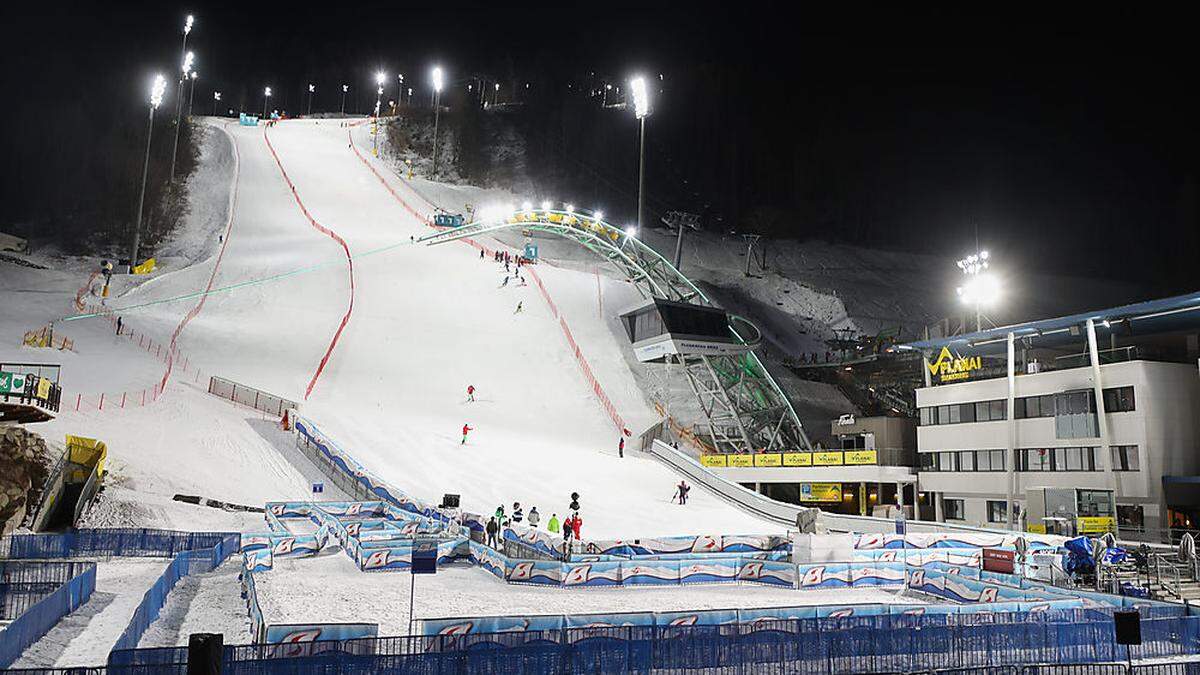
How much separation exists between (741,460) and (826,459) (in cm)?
439

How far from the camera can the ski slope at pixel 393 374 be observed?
30797 millimetres

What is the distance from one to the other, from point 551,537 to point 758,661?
1212 centimetres

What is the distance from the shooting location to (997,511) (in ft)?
119

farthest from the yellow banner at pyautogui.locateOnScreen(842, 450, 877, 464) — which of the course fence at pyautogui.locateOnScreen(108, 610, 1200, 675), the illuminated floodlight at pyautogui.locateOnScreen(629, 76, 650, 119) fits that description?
the course fence at pyautogui.locateOnScreen(108, 610, 1200, 675)

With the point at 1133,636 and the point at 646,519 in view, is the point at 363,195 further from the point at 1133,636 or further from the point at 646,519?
the point at 1133,636

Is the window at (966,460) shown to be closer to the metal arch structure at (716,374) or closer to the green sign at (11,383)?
the metal arch structure at (716,374)

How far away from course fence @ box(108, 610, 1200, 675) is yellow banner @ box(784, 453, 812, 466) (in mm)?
30456

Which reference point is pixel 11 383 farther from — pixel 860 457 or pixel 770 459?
pixel 860 457

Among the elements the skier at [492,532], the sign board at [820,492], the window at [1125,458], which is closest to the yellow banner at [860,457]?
the sign board at [820,492]

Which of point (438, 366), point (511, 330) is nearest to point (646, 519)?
point (438, 366)

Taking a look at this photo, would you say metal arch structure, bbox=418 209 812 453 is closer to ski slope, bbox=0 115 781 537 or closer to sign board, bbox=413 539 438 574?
ski slope, bbox=0 115 781 537

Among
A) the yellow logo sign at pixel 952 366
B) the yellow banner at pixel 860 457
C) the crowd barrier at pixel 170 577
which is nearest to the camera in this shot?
the crowd barrier at pixel 170 577

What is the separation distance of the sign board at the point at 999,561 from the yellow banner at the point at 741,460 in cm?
2312

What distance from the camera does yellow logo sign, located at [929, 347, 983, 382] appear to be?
38156mm
